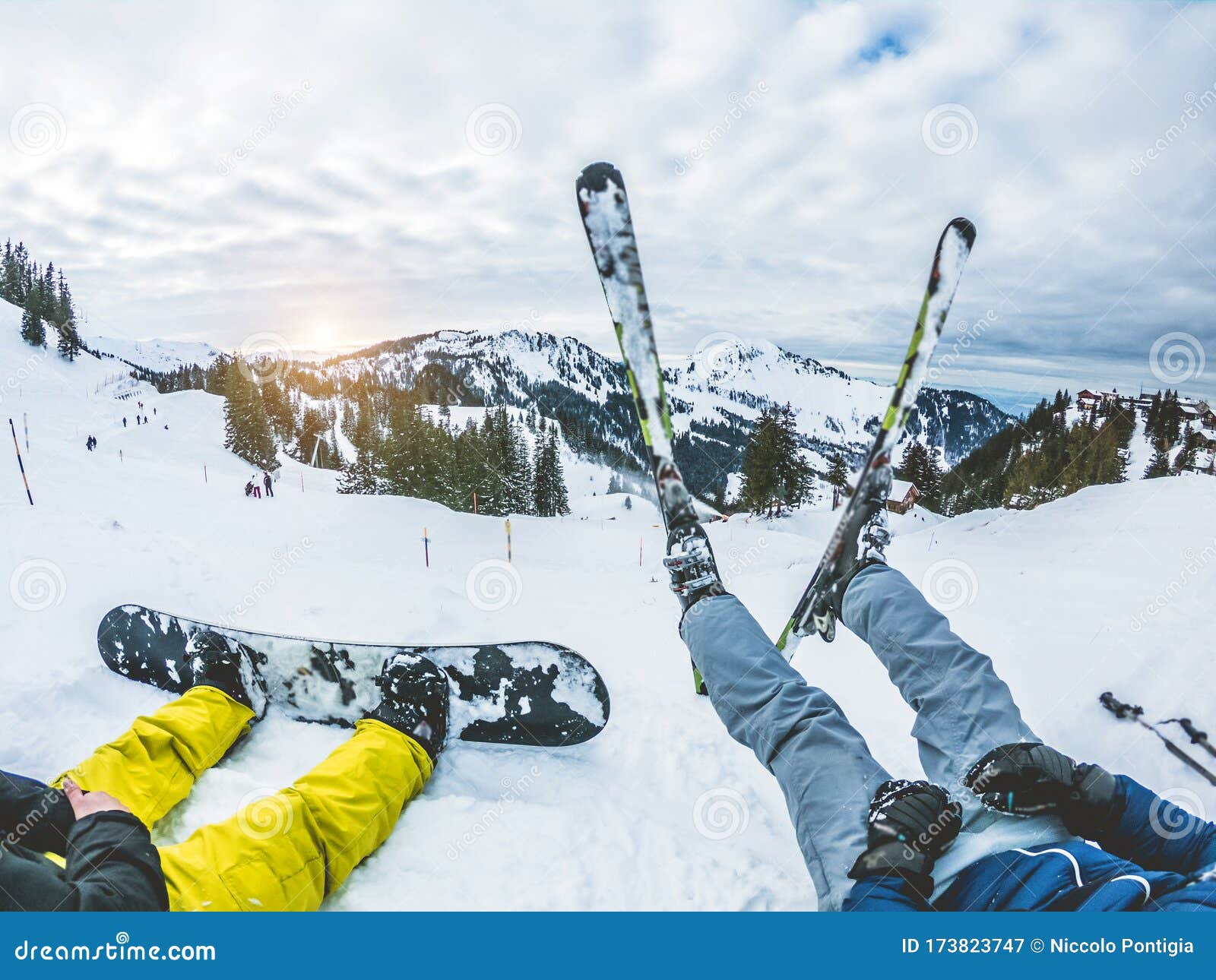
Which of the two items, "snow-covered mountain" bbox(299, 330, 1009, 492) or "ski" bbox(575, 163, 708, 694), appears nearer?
"ski" bbox(575, 163, 708, 694)

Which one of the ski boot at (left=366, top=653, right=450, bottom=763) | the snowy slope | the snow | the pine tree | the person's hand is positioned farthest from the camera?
the snowy slope

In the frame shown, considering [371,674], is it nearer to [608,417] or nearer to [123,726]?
[123,726]

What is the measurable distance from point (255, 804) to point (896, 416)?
5302mm

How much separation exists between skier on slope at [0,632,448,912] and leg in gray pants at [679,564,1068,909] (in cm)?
197

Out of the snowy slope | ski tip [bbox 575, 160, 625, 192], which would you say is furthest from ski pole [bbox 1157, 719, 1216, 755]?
the snowy slope

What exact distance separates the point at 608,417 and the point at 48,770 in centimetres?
11847

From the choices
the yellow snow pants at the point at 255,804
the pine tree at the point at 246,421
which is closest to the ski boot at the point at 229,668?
the yellow snow pants at the point at 255,804

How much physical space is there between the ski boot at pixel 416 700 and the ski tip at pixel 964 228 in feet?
17.8

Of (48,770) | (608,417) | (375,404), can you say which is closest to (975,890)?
(48,770)

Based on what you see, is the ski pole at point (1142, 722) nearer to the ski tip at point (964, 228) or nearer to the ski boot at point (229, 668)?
the ski tip at point (964, 228)

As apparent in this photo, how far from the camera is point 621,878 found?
2811mm

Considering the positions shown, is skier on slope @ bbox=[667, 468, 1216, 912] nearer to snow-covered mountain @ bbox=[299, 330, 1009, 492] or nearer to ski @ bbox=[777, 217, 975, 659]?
ski @ bbox=[777, 217, 975, 659]

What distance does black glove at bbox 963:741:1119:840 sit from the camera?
2.20 metres

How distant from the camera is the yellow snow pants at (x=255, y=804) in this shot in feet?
8.00
